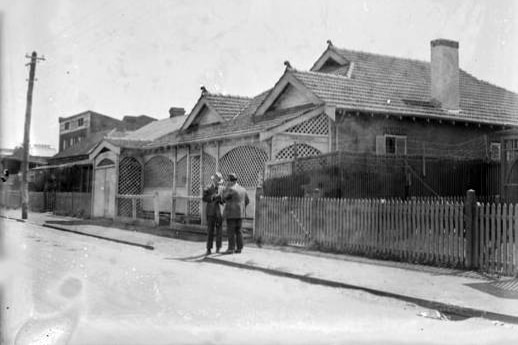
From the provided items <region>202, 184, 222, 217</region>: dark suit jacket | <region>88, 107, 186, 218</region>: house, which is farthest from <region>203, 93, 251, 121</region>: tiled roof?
<region>202, 184, 222, 217</region>: dark suit jacket

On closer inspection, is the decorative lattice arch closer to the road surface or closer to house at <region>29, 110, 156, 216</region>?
house at <region>29, 110, 156, 216</region>

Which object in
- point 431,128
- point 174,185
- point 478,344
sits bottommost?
point 478,344

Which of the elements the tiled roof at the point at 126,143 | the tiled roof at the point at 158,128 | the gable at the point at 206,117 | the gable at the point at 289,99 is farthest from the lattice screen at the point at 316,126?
the tiled roof at the point at 158,128

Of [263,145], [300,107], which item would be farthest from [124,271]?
[300,107]

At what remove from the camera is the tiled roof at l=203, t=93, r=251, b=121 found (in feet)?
79.8

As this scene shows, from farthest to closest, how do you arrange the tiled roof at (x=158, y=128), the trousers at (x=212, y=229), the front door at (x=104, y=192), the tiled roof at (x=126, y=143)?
the tiled roof at (x=158, y=128), the front door at (x=104, y=192), the tiled roof at (x=126, y=143), the trousers at (x=212, y=229)

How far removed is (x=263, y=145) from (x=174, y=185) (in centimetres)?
643

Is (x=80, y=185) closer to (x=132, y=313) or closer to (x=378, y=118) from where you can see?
(x=378, y=118)

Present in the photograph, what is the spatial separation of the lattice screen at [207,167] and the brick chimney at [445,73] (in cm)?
841

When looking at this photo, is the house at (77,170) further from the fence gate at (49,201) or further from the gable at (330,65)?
the gable at (330,65)

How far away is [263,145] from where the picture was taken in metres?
18.4

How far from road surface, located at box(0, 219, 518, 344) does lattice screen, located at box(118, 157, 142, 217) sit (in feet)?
48.8

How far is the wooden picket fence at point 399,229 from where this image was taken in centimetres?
1012

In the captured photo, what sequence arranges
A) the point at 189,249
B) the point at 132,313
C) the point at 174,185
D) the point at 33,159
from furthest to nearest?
the point at 33,159 → the point at 174,185 → the point at 189,249 → the point at 132,313
